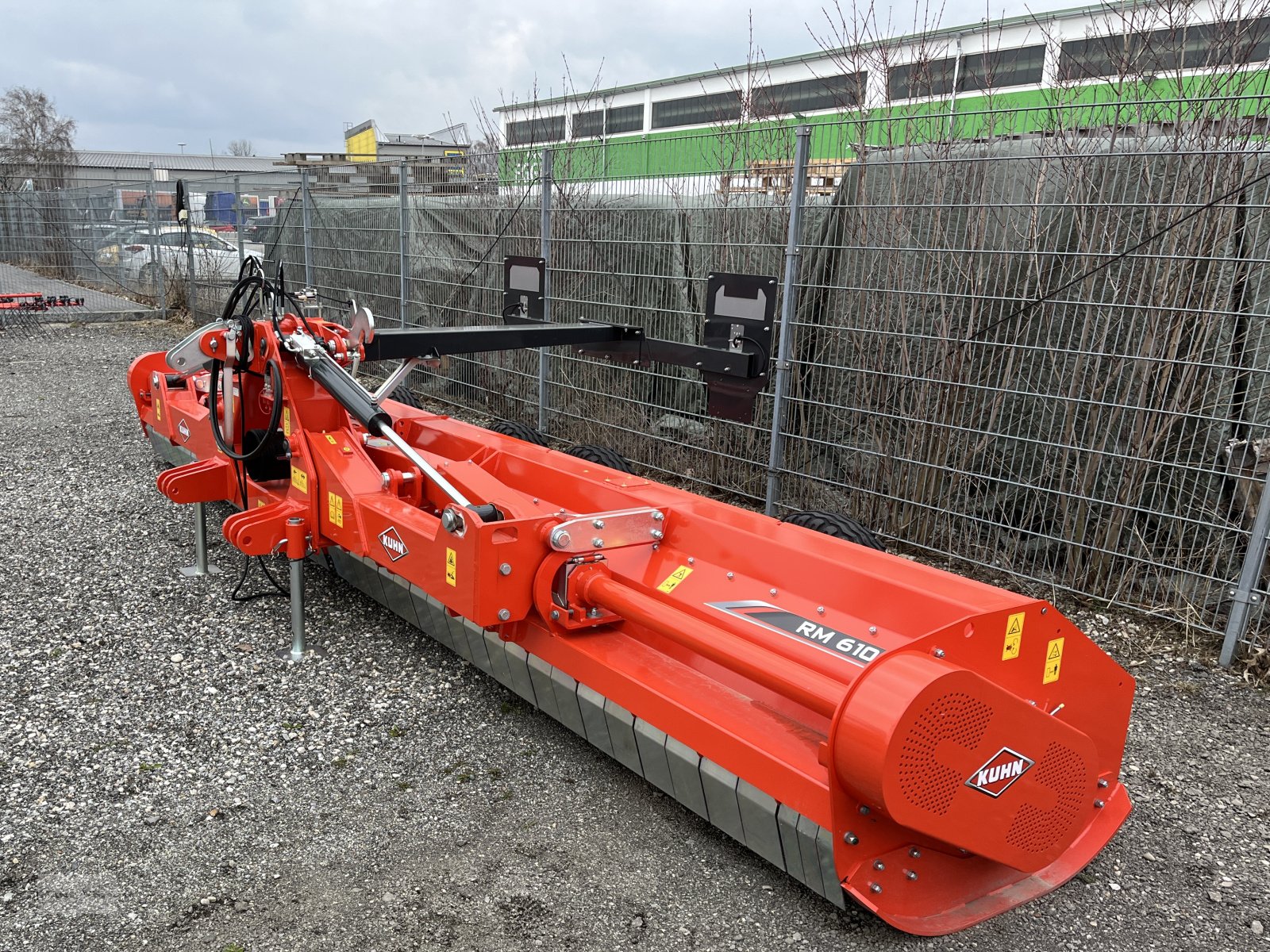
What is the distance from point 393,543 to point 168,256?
1290cm

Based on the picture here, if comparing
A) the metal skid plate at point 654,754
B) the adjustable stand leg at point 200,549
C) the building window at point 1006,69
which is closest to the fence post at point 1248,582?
the building window at point 1006,69

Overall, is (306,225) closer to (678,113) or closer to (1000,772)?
(1000,772)

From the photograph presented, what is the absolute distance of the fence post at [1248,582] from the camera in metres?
3.81

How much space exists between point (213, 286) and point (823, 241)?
10.1 meters

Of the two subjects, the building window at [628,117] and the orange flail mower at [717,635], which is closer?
the orange flail mower at [717,635]

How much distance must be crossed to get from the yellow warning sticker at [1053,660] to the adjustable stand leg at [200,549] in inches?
148

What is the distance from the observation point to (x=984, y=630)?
2396 millimetres

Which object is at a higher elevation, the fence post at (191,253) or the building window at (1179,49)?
the building window at (1179,49)

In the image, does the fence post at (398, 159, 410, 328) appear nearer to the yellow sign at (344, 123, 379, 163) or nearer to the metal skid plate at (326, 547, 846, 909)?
the metal skid plate at (326, 547, 846, 909)

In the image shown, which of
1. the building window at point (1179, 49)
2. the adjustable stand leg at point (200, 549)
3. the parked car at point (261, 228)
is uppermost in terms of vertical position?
the building window at point (1179, 49)

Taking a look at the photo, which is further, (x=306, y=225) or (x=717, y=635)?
(x=306, y=225)

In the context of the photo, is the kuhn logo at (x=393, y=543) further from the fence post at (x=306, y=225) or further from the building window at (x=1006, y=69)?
the fence post at (x=306, y=225)

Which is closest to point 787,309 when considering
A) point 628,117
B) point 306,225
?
point 306,225

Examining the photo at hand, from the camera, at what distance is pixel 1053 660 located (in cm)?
255
